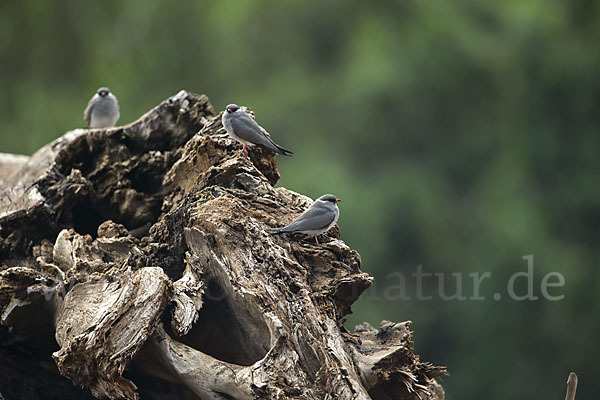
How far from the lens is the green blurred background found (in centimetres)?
A: 1113

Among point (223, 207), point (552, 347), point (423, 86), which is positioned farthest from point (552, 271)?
point (223, 207)

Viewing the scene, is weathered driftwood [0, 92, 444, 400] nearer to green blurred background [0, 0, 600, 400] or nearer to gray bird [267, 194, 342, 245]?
gray bird [267, 194, 342, 245]

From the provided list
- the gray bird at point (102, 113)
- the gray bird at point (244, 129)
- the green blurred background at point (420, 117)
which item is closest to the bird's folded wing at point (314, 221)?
the gray bird at point (244, 129)

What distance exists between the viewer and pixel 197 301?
3.81 metres

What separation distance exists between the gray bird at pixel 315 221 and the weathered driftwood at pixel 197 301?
0.11 metres

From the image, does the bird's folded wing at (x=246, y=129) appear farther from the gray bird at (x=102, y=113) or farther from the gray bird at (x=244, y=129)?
the gray bird at (x=102, y=113)

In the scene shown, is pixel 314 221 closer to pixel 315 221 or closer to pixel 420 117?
pixel 315 221

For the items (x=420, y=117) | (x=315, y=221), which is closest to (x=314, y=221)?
(x=315, y=221)

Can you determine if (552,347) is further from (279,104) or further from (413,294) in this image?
(279,104)

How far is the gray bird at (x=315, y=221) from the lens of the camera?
3918mm

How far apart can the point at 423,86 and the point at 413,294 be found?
3360 mm

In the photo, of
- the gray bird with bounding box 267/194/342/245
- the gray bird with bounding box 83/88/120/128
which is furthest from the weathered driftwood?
the gray bird with bounding box 83/88/120/128

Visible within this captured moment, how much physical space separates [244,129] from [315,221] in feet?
2.51

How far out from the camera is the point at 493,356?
1114 cm
